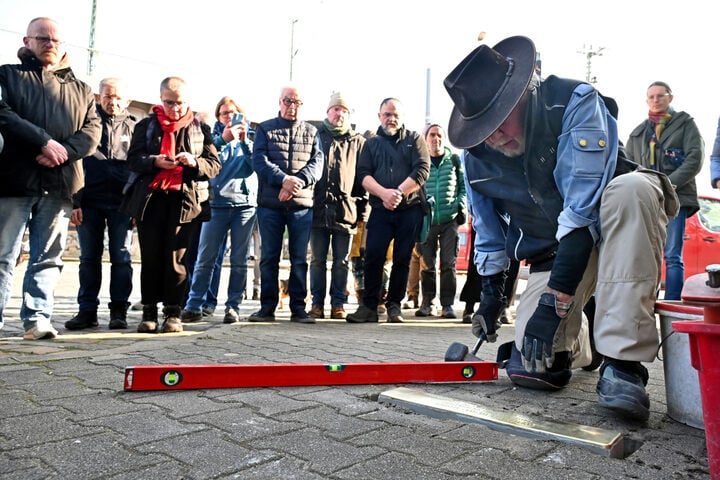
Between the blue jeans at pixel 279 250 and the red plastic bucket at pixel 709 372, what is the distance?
4.13 metres

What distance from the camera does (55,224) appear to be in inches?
157

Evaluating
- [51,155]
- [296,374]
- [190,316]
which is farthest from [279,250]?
[296,374]

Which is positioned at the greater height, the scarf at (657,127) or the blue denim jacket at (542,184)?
the scarf at (657,127)

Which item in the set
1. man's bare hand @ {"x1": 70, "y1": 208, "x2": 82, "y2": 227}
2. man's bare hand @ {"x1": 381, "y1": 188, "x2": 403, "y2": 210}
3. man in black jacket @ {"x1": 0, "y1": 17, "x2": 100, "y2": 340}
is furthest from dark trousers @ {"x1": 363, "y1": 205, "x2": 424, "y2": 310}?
man in black jacket @ {"x1": 0, "y1": 17, "x2": 100, "y2": 340}

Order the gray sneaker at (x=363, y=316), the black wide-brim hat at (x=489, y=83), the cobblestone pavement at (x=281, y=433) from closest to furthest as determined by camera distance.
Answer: the cobblestone pavement at (x=281, y=433) < the black wide-brim hat at (x=489, y=83) < the gray sneaker at (x=363, y=316)

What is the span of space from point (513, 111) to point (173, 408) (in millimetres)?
1793

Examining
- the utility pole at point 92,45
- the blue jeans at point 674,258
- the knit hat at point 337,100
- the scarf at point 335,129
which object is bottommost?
the blue jeans at point 674,258

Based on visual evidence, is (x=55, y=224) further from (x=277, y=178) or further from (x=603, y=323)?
(x=603, y=323)

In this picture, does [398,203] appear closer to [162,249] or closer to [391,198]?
[391,198]

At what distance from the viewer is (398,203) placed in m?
5.65

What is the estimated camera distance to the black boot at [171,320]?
4.39 m

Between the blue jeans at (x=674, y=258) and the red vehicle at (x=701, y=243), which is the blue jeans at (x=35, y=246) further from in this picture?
the red vehicle at (x=701, y=243)

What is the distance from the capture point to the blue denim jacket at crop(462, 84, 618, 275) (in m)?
2.39

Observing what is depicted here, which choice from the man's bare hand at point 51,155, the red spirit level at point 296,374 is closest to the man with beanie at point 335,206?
the man's bare hand at point 51,155
